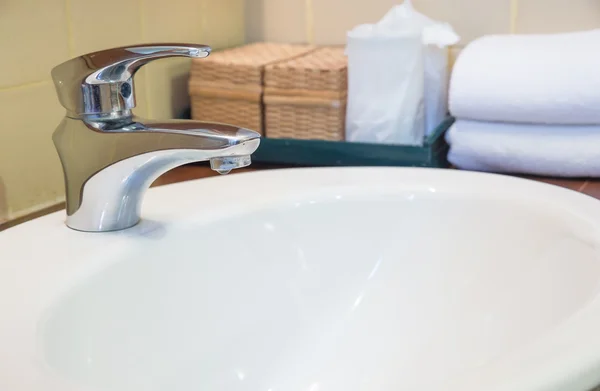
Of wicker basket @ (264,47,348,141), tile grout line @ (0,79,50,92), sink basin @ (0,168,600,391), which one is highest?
tile grout line @ (0,79,50,92)

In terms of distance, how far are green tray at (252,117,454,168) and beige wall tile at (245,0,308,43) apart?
24 cm

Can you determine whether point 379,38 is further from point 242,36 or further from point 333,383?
point 333,383

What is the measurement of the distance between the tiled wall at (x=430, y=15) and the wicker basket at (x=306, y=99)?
152mm

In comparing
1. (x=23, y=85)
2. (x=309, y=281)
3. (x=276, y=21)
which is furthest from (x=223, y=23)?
(x=309, y=281)

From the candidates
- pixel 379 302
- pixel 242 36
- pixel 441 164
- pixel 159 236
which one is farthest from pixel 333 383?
pixel 242 36

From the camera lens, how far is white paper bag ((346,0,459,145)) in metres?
0.81

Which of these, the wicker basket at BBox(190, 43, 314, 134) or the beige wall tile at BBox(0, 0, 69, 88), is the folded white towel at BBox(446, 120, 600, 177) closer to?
the wicker basket at BBox(190, 43, 314, 134)

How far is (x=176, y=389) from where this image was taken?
507 mm

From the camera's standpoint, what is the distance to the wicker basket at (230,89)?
2.81 feet

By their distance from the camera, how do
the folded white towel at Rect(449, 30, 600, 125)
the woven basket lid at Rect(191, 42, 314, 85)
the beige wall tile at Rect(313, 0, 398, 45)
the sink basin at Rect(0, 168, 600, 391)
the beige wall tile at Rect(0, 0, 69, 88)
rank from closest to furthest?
the sink basin at Rect(0, 168, 600, 391)
the beige wall tile at Rect(0, 0, 69, 88)
the folded white towel at Rect(449, 30, 600, 125)
the woven basket lid at Rect(191, 42, 314, 85)
the beige wall tile at Rect(313, 0, 398, 45)

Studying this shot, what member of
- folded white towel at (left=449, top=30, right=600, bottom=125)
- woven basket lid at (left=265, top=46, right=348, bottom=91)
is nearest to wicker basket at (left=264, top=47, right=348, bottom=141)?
woven basket lid at (left=265, top=46, right=348, bottom=91)

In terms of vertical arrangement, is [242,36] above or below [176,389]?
above

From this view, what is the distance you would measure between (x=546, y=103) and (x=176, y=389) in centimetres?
50

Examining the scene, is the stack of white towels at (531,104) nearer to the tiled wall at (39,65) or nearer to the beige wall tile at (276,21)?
the beige wall tile at (276,21)
